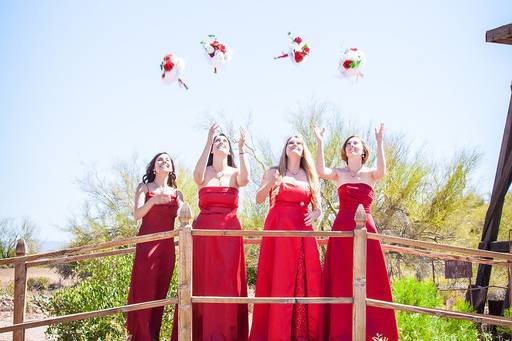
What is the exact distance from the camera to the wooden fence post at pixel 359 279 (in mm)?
6590

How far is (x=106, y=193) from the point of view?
69.3ft

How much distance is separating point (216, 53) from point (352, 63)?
1.48 metres

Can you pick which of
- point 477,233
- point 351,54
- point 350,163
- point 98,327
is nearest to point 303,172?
point 350,163

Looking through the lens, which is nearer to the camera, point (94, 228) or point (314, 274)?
point (314, 274)

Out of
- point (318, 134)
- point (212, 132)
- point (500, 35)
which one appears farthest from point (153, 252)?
point (500, 35)

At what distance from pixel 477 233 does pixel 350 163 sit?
15.7m

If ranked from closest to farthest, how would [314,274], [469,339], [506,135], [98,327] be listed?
[314,274], [469,339], [98,327], [506,135]

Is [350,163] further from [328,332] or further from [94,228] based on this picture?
[94,228]

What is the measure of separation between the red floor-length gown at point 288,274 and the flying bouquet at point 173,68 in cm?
184

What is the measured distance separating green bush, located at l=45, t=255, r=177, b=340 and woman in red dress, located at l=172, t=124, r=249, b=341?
2008 mm

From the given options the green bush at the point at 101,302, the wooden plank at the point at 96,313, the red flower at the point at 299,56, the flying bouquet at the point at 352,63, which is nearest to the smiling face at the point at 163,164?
the wooden plank at the point at 96,313

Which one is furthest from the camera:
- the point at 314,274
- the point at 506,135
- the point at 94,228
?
→ the point at 94,228

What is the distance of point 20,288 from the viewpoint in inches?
316

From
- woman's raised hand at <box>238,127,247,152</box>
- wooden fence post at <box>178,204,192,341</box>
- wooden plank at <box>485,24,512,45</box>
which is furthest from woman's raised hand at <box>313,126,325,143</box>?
wooden plank at <box>485,24,512,45</box>
